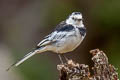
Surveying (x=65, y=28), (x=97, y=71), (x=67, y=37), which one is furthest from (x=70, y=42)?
(x=97, y=71)

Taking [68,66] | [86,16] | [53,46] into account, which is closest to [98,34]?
[86,16]

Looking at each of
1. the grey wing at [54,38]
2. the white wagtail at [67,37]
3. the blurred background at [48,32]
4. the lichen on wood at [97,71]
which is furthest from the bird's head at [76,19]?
the blurred background at [48,32]

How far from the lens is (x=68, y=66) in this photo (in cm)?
895

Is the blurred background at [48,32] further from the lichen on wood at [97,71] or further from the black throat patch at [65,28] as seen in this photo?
the lichen on wood at [97,71]

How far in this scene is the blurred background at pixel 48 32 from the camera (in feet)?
53.2

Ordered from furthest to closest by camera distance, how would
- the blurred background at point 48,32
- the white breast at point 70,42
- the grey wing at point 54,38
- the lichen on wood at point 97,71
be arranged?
the blurred background at point 48,32, the grey wing at point 54,38, the white breast at point 70,42, the lichen on wood at point 97,71

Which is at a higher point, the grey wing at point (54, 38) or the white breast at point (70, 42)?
the grey wing at point (54, 38)

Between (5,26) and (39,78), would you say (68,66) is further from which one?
(5,26)

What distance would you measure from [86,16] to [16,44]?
2.32 meters

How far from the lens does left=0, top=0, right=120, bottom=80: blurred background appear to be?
1620 cm

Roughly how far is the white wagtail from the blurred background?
524 cm

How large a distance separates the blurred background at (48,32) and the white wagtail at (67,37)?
17.2 ft

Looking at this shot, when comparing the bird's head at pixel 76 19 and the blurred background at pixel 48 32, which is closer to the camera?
the bird's head at pixel 76 19

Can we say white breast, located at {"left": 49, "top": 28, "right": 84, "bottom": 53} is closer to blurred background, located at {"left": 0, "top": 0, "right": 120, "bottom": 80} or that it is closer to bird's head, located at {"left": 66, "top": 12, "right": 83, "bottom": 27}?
bird's head, located at {"left": 66, "top": 12, "right": 83, "bottom": 27}
